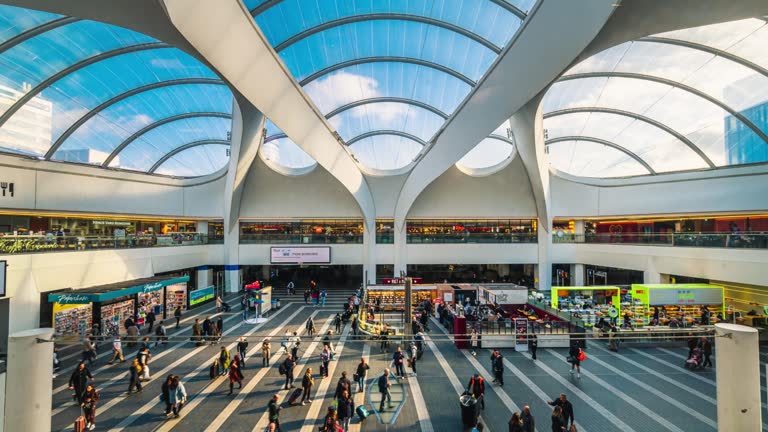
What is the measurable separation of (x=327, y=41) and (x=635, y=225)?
2740cm

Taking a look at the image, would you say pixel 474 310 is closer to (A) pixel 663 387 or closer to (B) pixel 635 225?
(A) pixel 663 387

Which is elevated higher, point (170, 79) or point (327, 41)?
point (327, 41)

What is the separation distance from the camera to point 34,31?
14086 mm

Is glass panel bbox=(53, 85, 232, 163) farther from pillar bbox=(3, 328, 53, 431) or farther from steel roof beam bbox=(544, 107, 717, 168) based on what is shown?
steel roof beam bbox=(544, 107, 717, 168)

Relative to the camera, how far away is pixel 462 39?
751 inches

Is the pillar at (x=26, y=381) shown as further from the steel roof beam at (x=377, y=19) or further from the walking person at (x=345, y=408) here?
the steel roof beam at (x=377, y=19)

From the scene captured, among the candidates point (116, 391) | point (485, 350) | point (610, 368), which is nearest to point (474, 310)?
point (485, 350)

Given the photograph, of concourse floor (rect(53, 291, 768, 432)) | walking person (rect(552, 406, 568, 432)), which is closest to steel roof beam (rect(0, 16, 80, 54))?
concourse floor (rect(53, 291, 768, 432))

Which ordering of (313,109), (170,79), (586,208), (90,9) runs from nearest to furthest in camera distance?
1. (90,9)
2. (313,109)
3. (170,79)
4. (586,208)

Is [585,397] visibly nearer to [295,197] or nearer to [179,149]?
[295,197]

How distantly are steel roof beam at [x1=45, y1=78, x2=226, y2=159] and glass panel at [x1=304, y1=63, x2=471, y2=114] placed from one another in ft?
20.3

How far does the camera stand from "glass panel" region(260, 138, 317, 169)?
30.6 metres

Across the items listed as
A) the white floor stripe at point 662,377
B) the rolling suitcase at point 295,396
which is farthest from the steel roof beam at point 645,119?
the rolling suitcase at point 295,396

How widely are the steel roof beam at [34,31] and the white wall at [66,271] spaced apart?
8.40 metres
